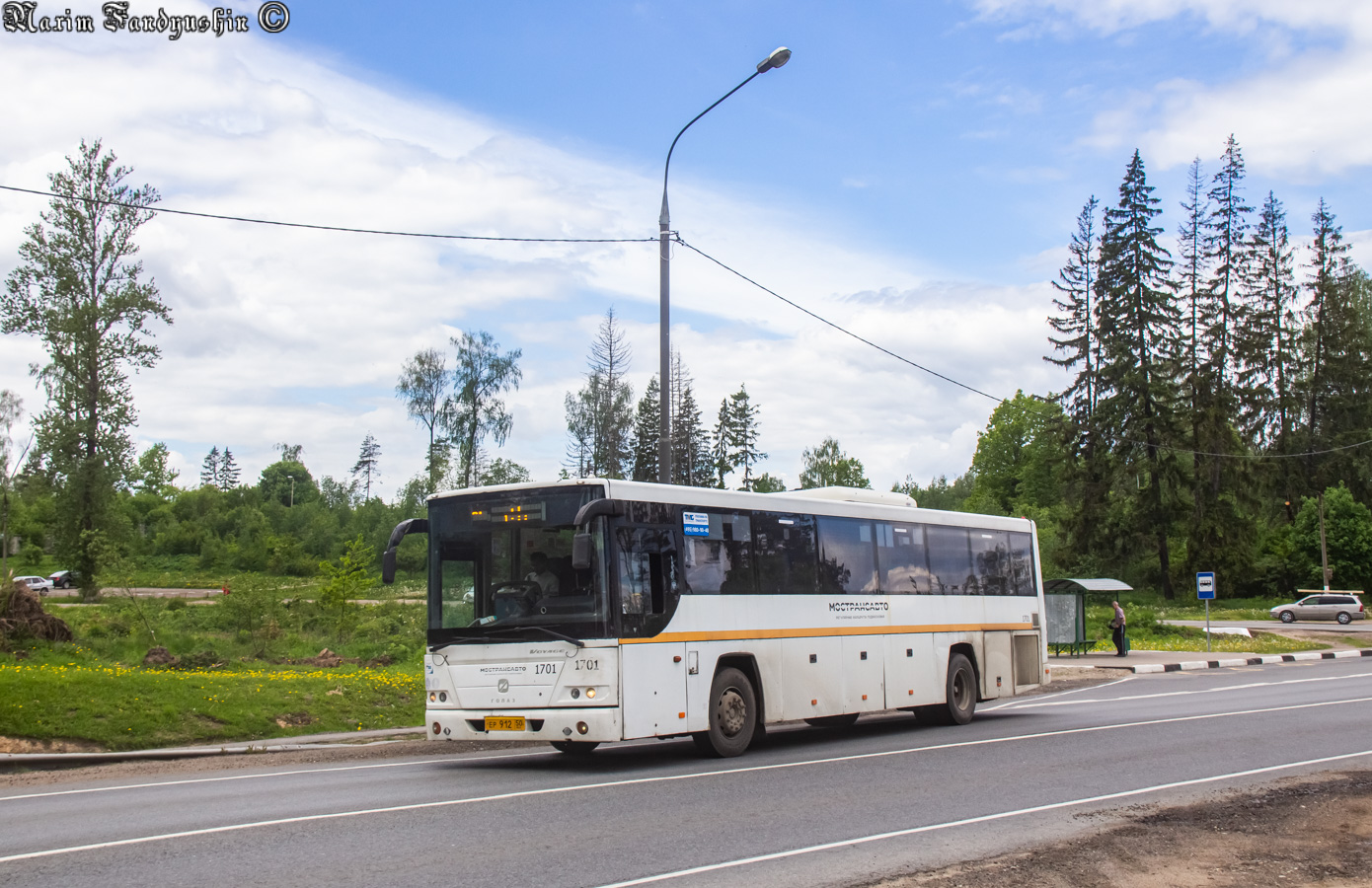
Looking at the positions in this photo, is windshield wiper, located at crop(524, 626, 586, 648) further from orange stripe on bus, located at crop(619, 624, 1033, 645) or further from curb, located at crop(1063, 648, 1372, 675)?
curb, located at crop(1063, 648, 1372, 675)

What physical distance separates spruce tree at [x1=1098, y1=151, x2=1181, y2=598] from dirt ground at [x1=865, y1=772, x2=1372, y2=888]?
5539 centimetres

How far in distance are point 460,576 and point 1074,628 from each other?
2784 centimetres

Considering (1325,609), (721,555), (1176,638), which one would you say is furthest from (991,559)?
(1325,609)

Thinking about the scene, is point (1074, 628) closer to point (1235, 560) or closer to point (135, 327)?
point (1235, 560)

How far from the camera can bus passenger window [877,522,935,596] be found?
665 inches

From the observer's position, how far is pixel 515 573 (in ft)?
42.9

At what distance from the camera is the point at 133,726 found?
607 inches

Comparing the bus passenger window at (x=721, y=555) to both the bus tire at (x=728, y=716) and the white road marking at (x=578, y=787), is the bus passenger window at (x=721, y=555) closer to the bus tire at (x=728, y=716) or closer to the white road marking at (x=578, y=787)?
the bus tire at (x=728, y=716)

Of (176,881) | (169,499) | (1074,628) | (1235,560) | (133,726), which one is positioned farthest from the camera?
(169,499)

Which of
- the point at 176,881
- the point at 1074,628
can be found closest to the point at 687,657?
the point at 176,881

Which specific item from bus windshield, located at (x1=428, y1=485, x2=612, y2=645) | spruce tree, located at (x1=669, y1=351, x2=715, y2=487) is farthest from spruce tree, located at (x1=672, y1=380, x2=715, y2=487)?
bus windshield, located at (x1=428, y1=485, x2=612, y2=645)

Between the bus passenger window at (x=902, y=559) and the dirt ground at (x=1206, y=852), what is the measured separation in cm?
713

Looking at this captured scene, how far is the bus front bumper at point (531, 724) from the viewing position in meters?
12.3

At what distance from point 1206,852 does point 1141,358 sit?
59.0m
